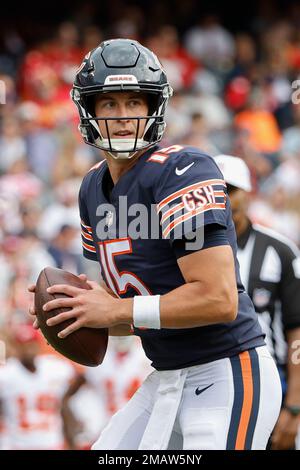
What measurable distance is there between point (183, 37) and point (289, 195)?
3939mm

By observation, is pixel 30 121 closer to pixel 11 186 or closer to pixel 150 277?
pixel 11 186

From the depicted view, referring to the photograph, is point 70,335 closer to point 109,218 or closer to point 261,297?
point 109,218

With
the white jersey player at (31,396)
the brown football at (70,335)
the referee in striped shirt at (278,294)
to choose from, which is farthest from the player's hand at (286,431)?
the white jersey player at (31,396)

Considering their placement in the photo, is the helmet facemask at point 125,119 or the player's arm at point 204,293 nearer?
the player's arm at point 204,293

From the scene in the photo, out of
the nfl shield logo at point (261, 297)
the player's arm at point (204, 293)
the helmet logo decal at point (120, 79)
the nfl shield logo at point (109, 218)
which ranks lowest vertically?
the nfl shield logo at point (261, 297)

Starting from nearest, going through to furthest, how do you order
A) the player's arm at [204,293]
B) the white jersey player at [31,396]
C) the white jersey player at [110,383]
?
the player's arm at [204,293], the white jersey player at [31,396], the white jersey player at [110,383]

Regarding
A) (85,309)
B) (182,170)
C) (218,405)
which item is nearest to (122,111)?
(182,170)

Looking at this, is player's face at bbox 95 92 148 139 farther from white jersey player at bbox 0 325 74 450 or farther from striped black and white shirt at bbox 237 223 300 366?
white jersey player at bbox 0 325 74 450

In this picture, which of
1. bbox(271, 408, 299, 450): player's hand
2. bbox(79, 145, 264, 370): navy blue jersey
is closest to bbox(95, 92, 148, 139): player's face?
bbox(79, 145, 264, 370): navy blue jersey

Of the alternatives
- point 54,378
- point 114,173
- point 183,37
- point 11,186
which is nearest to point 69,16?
point 183,37

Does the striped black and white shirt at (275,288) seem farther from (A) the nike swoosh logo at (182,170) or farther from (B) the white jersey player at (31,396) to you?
(B) the white jersey player at (31,396)

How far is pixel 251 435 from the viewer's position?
3.33 meters

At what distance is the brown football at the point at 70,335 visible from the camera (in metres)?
3.31

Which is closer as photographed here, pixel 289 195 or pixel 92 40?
pixel 289 195
